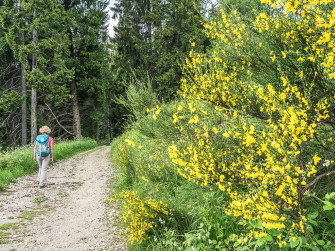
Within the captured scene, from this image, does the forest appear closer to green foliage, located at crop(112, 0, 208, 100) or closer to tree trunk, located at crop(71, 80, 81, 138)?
tree trunk, located at crop(71, 80, 81, 138)

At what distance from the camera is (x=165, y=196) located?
13.9ft

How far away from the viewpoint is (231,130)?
246cm

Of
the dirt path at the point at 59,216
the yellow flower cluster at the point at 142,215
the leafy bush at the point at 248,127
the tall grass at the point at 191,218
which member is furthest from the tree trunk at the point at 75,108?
the yellow flower cluster at the point at 142,215

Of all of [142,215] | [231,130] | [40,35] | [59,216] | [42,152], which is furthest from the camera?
[40,35]

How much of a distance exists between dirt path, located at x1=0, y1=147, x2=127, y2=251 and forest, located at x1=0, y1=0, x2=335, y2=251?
0.50 m

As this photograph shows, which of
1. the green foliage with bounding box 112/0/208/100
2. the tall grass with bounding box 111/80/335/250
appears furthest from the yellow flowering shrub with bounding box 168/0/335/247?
the green foliage with bounding box 112/0/208/100

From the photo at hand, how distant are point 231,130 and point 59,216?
4.28 meters

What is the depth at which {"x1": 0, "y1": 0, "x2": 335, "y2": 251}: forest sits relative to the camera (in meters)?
2.02

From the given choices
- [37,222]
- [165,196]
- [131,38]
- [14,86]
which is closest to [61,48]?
[14,86]

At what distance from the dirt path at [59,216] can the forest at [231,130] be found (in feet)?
1.66

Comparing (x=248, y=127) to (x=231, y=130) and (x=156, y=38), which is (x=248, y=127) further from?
(x=156, y=38)

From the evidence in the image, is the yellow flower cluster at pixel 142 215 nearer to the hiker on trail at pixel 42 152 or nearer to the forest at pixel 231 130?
the forest at pixel 231 130

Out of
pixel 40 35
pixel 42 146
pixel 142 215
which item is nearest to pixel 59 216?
pixel 142 215

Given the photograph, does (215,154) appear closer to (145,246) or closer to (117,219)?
(145,246)
